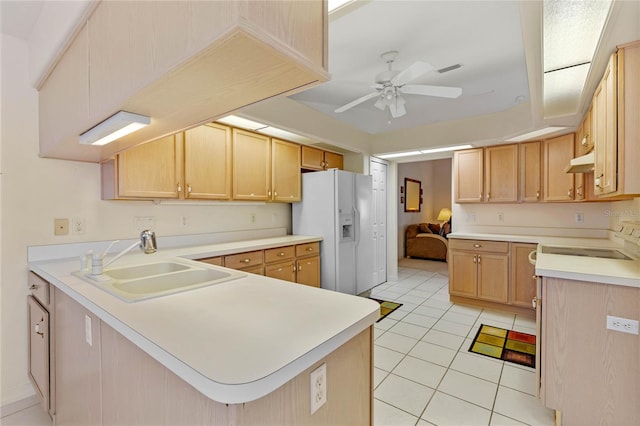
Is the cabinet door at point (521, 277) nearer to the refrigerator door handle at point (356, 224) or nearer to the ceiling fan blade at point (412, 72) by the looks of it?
the refrigerator door handle at point (356, 224)

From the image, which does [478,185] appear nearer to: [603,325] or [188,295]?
[603,325]

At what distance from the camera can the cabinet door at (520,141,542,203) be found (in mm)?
3502

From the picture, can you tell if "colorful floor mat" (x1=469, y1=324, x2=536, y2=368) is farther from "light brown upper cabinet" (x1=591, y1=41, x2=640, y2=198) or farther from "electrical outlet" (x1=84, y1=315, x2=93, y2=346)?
"electrical outlet" (x1=84, y1=315, x2=93, y2=346)

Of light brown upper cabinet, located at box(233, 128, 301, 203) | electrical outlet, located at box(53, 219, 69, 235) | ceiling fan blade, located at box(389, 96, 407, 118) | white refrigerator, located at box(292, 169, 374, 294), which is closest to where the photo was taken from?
electrical outlet, located at box(53, 219, 69, 235)

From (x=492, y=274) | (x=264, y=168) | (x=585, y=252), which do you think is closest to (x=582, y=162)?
(x=585, y=252)

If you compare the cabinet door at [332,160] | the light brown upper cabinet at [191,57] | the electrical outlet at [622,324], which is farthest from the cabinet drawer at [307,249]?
the electrical outlet at [622,324]

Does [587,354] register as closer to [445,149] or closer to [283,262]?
[283,262]

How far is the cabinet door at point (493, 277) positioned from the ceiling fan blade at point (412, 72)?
93.1 inches

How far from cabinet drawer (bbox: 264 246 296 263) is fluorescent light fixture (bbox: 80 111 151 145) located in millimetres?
1672

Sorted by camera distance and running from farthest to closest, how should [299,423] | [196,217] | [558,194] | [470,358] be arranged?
[558,194] → [196,217] → [470,358] → [299,423]

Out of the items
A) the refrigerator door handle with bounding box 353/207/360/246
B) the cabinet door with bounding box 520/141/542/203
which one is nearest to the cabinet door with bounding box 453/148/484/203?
the cabinet door with bounding box 520/141/542/203

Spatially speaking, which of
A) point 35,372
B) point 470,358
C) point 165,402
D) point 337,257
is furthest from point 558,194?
point 35,372

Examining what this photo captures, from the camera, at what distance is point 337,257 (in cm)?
344

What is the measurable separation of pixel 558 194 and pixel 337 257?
8.58 ft
